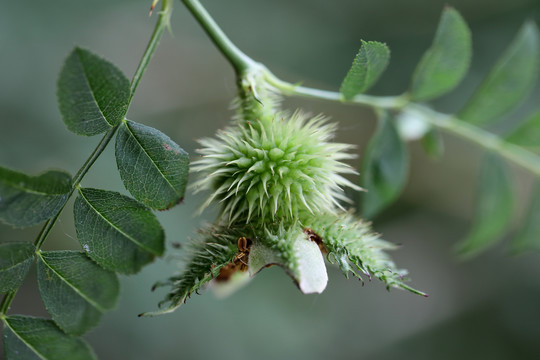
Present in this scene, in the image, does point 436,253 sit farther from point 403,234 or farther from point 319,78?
point 319,78

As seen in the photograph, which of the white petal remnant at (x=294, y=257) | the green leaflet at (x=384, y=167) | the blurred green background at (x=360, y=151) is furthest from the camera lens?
the blurred green background at (x=360, y=151)

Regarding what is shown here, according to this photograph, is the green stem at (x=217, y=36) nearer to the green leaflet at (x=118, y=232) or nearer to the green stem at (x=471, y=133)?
the green leaflet at (x=118, y=232)

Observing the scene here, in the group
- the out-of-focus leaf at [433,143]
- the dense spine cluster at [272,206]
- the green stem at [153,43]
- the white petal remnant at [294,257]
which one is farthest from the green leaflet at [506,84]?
the green stem at [153,43]

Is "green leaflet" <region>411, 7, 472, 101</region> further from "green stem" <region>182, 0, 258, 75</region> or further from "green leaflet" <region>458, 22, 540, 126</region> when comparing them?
"green stem" <region>182, 0, 258, 75</region>

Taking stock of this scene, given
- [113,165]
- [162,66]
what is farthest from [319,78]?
[113,165]

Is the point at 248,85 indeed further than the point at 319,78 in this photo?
No

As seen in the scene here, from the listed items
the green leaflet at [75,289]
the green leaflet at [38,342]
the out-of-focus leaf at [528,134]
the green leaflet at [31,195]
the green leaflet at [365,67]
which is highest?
the green leaflet at [365,67]
